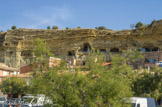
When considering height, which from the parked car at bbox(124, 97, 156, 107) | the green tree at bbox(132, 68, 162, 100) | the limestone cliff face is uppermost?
the limestone cliff face

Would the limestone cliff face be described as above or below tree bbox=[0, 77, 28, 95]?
above

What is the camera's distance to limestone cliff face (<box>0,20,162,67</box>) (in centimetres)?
4388

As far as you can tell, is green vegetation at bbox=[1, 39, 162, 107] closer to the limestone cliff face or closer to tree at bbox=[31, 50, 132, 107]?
tree at bbox=[31, 50, 132, 107]

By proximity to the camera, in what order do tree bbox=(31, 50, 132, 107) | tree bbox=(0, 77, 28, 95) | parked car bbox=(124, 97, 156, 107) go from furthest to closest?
tree bbox=(0, 77, 28, 95)
parked car bbox=(124, 97, 156, 107)
tree bbox=(31, 50, 132, 107)

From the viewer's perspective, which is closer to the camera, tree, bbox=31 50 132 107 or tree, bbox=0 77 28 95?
tree, bbox=31 50 132 107

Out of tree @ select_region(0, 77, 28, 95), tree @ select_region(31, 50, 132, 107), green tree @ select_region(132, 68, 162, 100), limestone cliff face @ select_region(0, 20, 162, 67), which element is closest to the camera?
tree @ select_region(31, 50, 132, 107)

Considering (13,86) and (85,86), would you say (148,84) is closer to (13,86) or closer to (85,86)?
(85,86)

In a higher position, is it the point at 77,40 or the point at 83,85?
the point at 77,40

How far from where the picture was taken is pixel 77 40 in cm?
4916

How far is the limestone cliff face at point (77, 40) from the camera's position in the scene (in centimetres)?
4388

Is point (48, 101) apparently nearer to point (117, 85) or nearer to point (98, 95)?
point (98, 95)

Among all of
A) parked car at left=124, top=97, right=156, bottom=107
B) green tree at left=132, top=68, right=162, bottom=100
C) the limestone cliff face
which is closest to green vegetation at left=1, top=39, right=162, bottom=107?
parked car at left=124, top=97, right=156, bottom=107

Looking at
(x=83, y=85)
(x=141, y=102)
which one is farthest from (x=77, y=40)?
(x=83, y=85)

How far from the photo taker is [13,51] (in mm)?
52875
